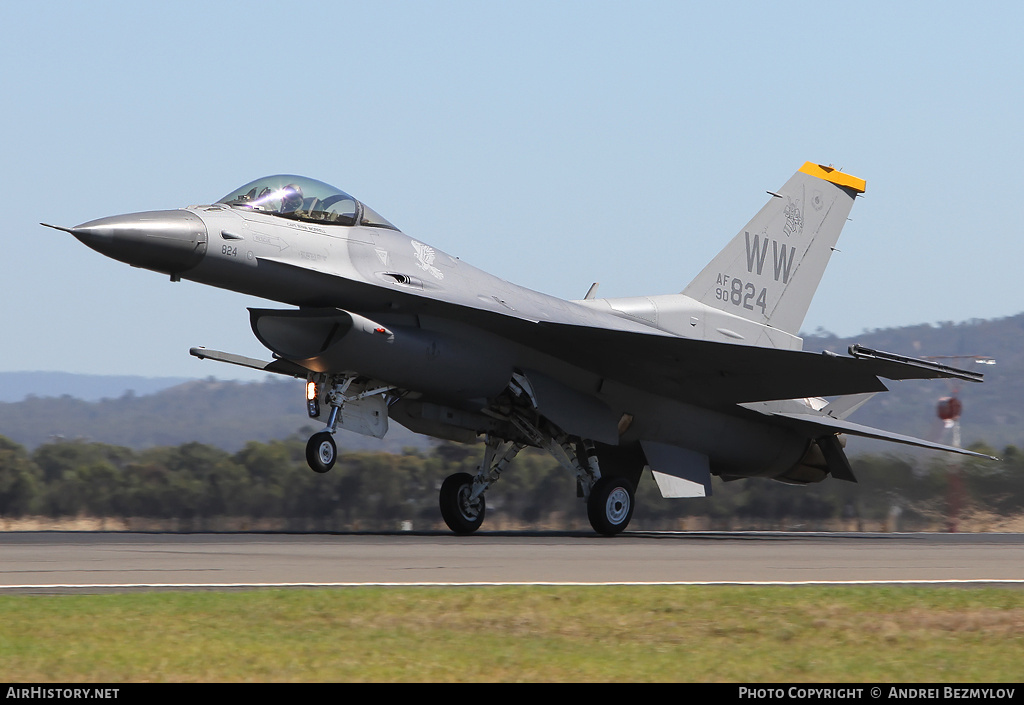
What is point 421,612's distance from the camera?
301 inches

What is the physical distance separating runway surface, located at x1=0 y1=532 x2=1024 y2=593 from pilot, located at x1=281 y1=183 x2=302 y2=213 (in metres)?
4.18

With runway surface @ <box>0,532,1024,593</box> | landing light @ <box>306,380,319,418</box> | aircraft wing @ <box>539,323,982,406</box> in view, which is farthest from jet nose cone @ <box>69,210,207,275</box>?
aircraft wing @ <box>539,323,982,406</box>

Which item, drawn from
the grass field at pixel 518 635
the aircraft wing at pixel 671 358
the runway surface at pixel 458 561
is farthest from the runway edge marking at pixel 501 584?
the aircraft wing at pixel 671 358

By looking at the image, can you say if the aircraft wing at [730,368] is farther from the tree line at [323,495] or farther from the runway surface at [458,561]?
the tree line at [323,495]

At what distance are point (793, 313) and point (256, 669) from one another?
643 inches

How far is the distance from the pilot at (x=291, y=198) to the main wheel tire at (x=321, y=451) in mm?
2935

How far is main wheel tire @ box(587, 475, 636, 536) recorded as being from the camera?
56.8 feet

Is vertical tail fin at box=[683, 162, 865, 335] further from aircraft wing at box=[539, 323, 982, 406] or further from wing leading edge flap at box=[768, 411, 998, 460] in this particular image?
aircraft wing at box=[539, 323, 982, 406]

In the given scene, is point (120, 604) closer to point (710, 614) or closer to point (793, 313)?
point (710, 614)

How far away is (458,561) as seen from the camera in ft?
38.0

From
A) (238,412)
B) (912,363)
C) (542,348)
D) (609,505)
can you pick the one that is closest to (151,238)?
(542,348)

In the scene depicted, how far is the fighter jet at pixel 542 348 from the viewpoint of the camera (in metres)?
15.0

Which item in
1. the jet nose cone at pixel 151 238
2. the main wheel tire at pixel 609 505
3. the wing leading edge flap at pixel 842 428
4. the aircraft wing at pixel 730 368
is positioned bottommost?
the main wheel tire at pixel 609 505

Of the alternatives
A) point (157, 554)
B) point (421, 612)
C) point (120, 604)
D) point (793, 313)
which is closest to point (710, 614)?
point (421, 612)
